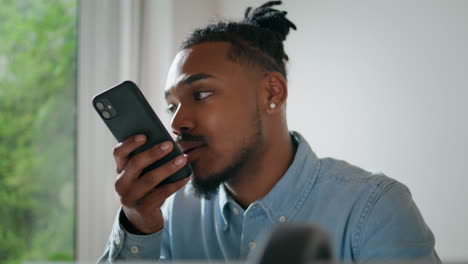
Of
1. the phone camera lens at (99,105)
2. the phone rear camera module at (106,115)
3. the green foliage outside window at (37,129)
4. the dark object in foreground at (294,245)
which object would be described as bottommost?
the green foliage outside window at (37,129)

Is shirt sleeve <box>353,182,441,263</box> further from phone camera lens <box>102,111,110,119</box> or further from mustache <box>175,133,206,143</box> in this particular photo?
phone camera lens <box>102,111,110,119</box>

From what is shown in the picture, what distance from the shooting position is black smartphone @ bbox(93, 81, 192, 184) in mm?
1067

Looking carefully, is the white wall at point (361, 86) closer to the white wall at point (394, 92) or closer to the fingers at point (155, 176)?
the white wall at point (394, 92)

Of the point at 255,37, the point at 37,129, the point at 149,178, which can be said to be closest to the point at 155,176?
the point at 149,178

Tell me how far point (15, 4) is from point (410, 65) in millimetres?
1518

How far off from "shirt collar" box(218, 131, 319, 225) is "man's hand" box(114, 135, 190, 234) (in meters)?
0.18

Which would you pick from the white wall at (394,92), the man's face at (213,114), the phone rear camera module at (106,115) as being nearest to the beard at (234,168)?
the man's face at (213,114)

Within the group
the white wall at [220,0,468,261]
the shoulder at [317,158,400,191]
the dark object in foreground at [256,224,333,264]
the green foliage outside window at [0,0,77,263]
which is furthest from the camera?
the green foliage outside window at [0,0,77,263]

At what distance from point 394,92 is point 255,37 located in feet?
2.53

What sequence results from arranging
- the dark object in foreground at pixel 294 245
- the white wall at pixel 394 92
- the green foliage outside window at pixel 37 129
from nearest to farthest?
the dark object in foreground at pixel 294 245, the white wall at pixel 394 92, the green foliage outside window at pixel 37 129

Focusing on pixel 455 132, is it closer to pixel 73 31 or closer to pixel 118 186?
pixel 118 186

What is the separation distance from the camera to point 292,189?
1.20m

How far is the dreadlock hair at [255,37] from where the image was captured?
1.30m

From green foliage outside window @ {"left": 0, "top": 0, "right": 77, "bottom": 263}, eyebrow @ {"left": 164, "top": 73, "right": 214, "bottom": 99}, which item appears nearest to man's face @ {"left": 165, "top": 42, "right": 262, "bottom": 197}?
eyebrow @ {"left": 164, "top": 73, "right": 214, "bottom": 99}
